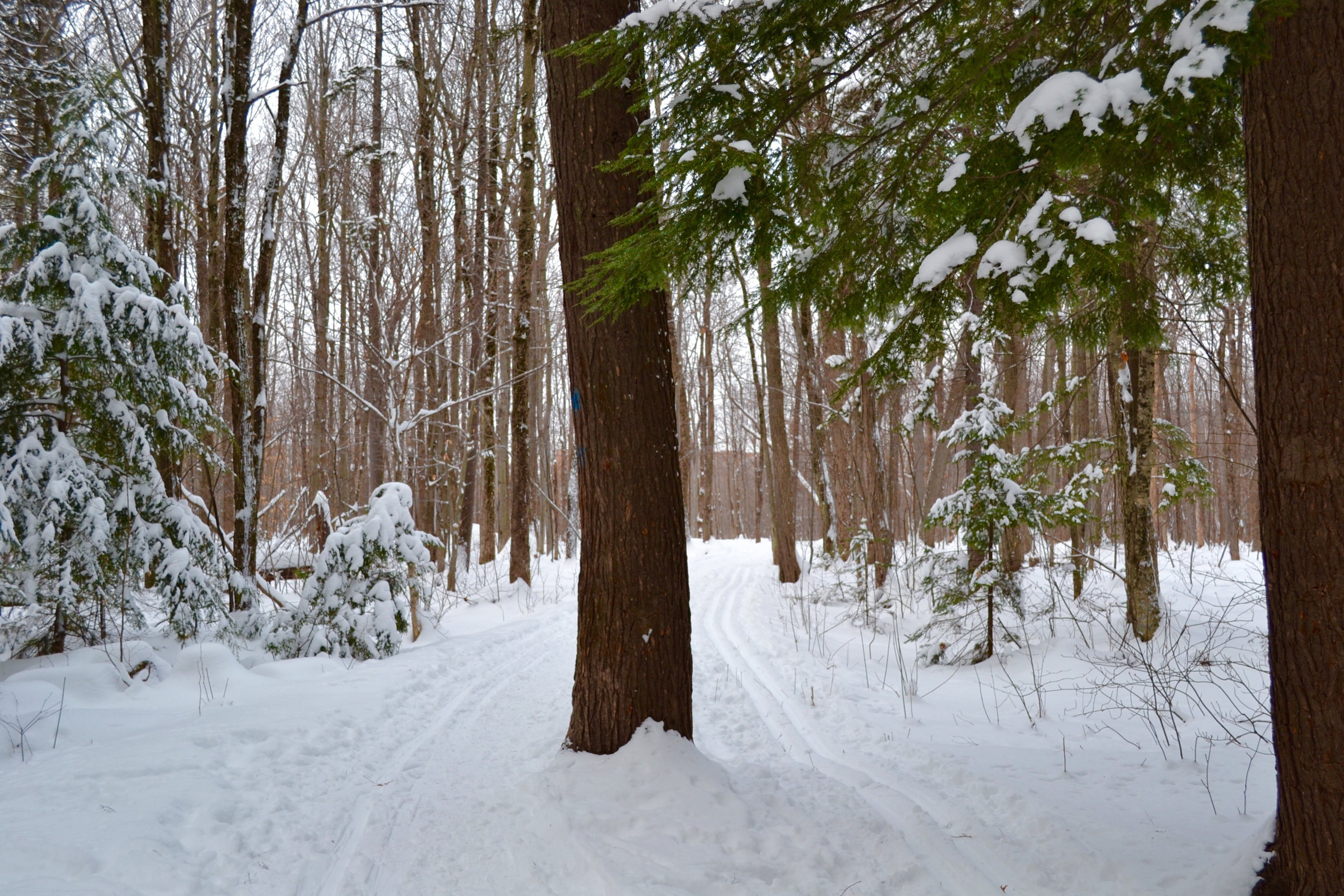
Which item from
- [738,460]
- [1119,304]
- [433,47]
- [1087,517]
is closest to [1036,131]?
[1119,304]

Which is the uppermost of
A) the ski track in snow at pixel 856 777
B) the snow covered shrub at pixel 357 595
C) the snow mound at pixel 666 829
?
the snow covered shrub at pixel 357 595

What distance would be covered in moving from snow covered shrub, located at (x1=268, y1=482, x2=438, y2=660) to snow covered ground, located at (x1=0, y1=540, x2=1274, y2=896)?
65cm

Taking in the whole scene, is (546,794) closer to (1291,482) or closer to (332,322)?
(1291,482)

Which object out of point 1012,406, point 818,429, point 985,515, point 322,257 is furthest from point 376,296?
point 1012,406

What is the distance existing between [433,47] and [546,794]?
13451 mm

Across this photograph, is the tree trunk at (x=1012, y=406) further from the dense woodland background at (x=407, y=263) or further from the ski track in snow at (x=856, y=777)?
the ski track in snow at (x=856, y=777)

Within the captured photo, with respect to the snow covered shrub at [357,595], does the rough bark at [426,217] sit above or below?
above

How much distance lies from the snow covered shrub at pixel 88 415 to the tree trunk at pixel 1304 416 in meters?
7.39

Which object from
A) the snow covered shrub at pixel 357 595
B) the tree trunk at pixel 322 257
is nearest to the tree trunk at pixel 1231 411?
the snow covered shrub at pixel 357 595

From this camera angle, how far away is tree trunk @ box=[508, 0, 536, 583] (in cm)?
1127

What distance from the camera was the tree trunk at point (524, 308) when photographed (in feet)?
37.0

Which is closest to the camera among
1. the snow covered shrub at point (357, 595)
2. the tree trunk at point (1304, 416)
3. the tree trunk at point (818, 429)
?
the tree trunk at point (1304, 416)

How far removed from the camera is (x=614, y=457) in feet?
13.0

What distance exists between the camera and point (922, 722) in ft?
16.0
